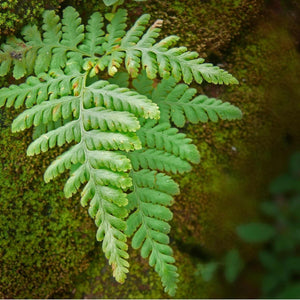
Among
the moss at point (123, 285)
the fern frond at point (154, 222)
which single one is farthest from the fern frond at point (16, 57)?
the moss at point (123, 285)

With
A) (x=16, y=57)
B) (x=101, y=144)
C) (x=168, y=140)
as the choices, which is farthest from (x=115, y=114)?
(x=16, y=57)

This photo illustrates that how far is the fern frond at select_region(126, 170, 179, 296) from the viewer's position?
2014 mm

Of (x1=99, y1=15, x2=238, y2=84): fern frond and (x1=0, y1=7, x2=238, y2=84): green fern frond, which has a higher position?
(x1=99, y1=15, x2=238, y2=84): fern frond

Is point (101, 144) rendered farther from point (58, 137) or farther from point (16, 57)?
point (16, 57)

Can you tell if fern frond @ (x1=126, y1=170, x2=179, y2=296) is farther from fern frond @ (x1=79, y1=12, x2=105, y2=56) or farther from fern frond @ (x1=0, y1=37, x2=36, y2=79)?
fern frond @ (x1=0, y1=37, x2=36, y2=79)

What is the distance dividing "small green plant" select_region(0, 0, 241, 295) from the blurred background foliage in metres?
0.43

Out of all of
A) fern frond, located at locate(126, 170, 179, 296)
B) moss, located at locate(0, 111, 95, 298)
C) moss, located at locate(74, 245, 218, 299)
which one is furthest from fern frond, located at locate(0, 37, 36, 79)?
moss, located at locate(74, 245, 218, 299)

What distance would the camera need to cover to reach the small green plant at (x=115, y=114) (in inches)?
73.9

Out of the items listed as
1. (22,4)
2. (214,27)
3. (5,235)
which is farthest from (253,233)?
(22,4)

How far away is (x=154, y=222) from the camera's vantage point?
2113 millimetres

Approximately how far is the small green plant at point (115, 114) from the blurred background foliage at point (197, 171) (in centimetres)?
43

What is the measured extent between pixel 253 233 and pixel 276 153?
1.06 metres

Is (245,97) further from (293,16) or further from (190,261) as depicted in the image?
(190,261)

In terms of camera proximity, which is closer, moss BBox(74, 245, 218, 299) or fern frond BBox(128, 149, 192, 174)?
fern frond BBox(128, 149, 192, 174)
